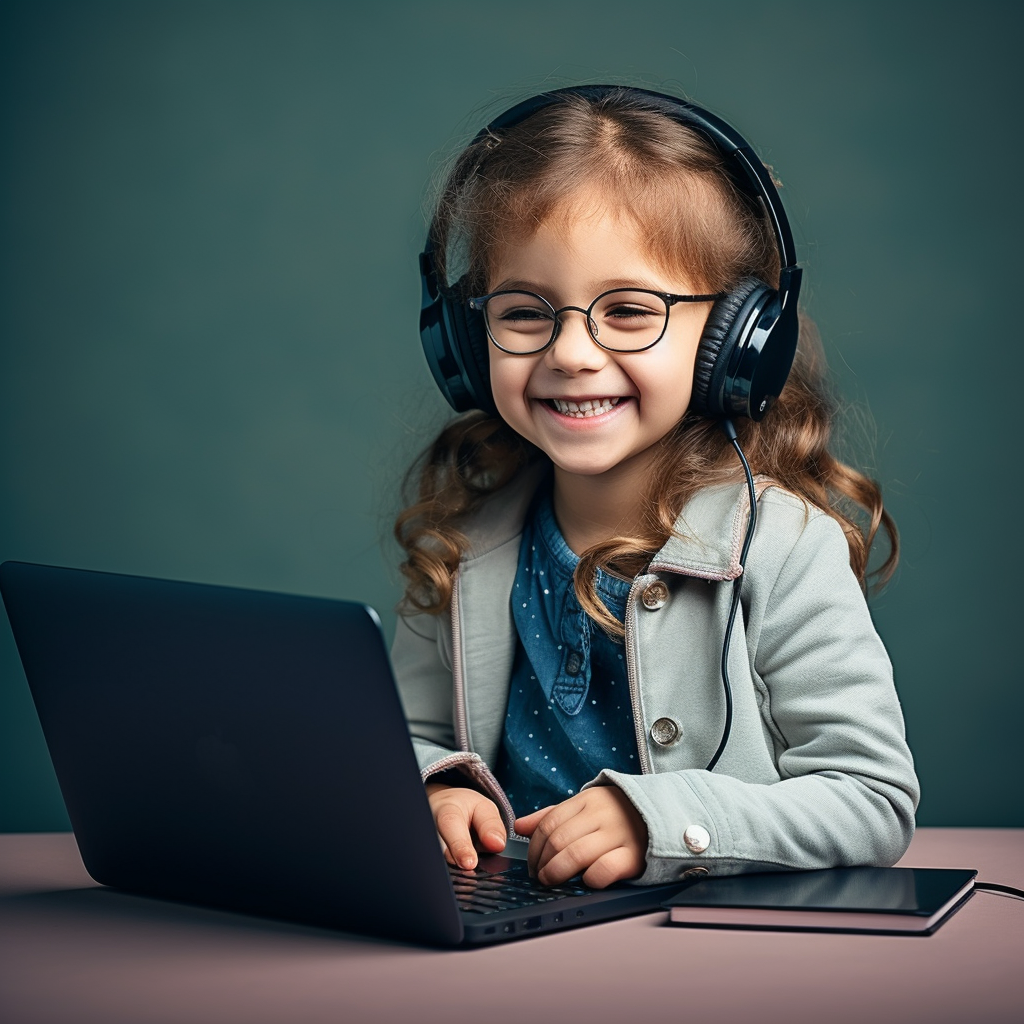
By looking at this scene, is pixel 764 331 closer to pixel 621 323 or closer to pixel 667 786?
pixel 621 323

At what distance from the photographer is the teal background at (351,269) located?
2.20 m

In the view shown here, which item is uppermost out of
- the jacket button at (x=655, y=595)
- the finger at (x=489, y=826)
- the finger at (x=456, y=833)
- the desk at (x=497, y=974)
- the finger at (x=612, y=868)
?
the jacket button at (x=655, y=595)

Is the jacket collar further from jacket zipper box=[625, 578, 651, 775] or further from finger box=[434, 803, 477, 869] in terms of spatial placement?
finger box=[434, 803, 477, 869]

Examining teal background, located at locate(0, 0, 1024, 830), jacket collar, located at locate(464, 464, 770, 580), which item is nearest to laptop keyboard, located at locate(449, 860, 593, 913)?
jacket collar, located at locate(464, 464, 770, 580)

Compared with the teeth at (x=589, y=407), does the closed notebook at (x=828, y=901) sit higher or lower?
lower

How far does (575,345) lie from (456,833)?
0.41 metres

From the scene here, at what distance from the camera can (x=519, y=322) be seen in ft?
4.12

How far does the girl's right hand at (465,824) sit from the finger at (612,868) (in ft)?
0.41

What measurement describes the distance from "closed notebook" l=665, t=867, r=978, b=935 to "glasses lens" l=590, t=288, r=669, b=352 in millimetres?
455

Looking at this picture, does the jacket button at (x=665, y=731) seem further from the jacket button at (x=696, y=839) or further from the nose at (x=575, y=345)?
the nose at (x=575, y=345)

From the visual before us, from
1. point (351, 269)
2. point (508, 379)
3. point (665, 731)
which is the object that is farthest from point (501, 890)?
point (351, 269)

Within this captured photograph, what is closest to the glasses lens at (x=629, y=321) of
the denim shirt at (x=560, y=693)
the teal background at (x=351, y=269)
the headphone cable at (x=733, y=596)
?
the headphone cable at (x=733, y=596)

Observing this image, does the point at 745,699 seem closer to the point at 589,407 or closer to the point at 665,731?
the point at 665,731

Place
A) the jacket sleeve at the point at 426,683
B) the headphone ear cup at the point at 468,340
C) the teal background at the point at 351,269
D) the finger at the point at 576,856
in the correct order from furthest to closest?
the teal background at the point at 351,269
the jacket sleeve at the point at 426,683
the headphone ear cup at the point at 468,340
the finger at the point at 576,856
